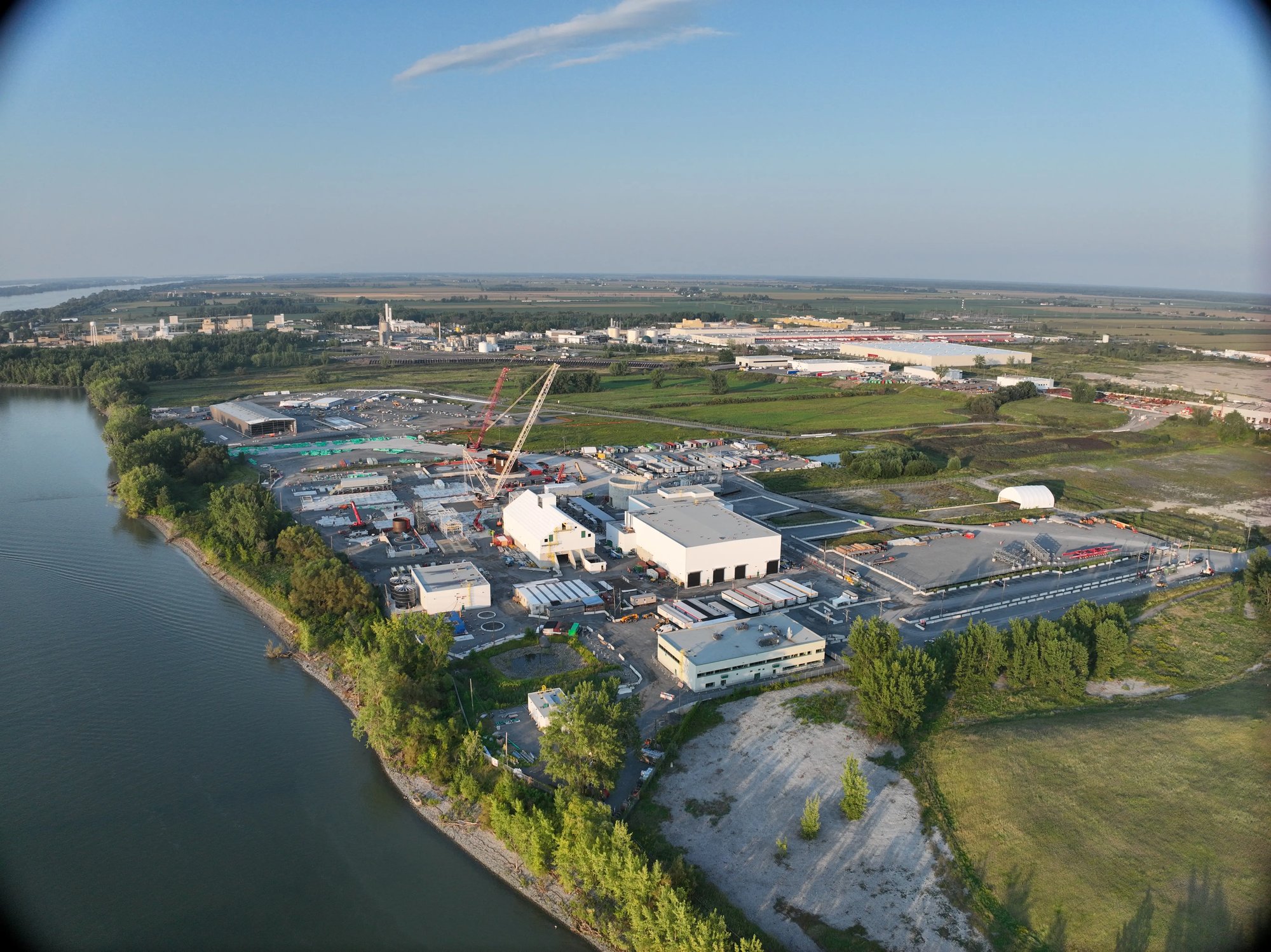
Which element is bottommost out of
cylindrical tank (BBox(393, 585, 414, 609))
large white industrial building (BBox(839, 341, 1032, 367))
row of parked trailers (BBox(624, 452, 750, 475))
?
cylindrical tank (BBox(393, 585, 414, 609))

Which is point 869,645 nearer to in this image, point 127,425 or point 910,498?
point 910,498

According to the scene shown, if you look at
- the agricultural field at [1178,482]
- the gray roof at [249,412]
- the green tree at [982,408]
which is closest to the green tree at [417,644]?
the agricultural field at [1178,482]

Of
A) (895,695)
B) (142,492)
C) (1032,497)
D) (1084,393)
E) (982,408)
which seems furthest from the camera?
(1084,393)

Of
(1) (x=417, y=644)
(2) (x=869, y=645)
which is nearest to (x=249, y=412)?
(1) (x=417, y=644)

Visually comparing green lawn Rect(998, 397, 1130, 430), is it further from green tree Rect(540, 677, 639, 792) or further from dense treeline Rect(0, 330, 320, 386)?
dense treeline Rect(0, 330, 320, 386)

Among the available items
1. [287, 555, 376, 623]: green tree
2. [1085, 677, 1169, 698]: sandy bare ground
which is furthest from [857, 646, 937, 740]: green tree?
[287, 555, 376, 623]: green tree

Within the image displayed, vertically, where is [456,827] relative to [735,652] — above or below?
below

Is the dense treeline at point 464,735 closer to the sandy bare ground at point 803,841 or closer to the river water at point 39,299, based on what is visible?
the sandy bare ground at point 803,841
